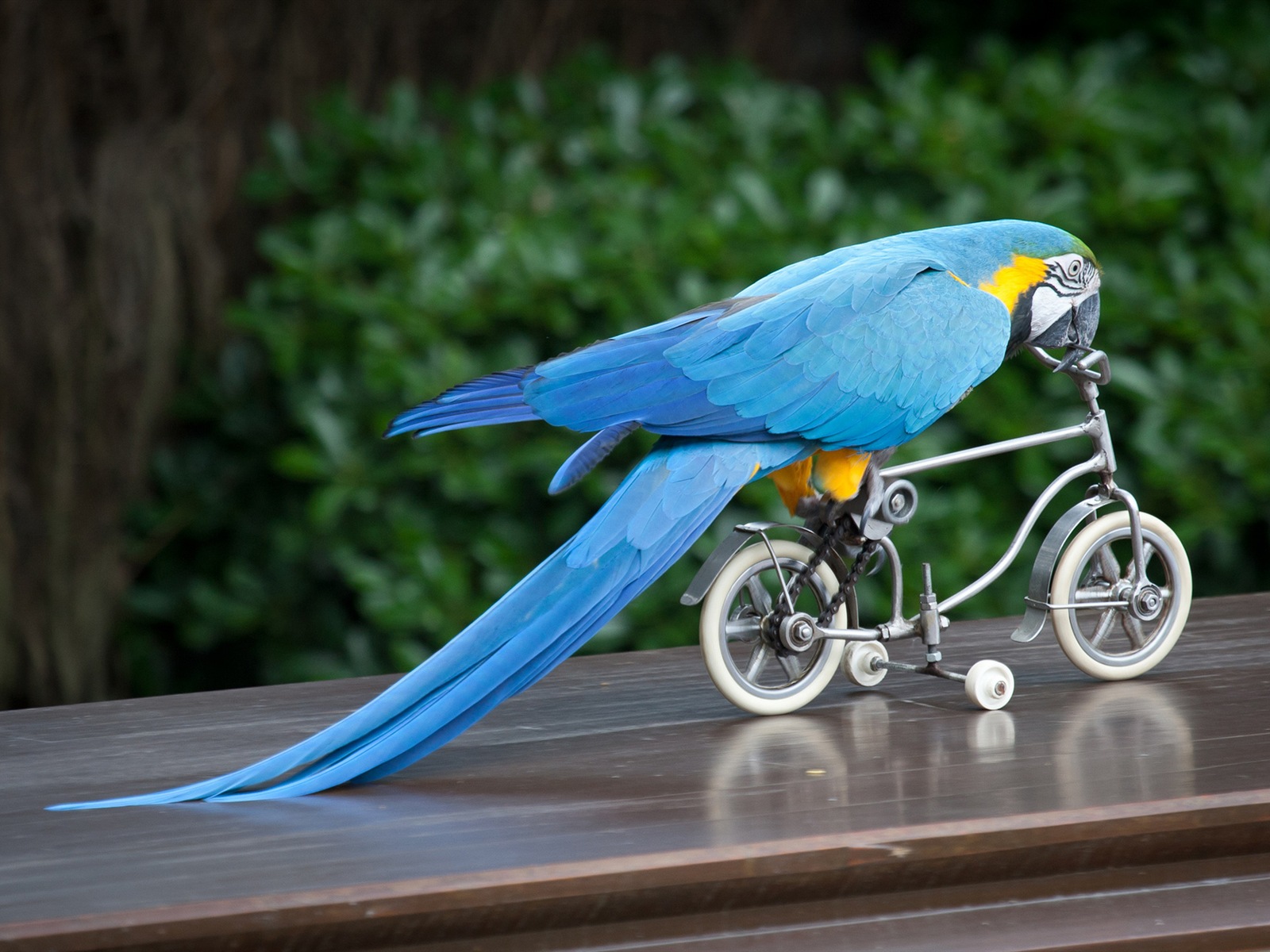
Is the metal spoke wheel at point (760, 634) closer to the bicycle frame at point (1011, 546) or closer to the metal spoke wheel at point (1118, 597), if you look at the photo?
the bicycle frame at point (1011, 546)

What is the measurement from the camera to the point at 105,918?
0.95 meters

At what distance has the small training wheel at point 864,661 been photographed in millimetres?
1531

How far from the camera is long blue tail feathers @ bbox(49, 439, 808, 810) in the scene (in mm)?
1217

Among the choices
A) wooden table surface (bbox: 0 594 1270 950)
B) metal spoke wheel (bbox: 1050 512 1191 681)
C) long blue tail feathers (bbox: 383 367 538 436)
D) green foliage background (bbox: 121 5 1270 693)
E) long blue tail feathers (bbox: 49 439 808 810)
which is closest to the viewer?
wooden table surface (bbox: 0 594 1270 950)

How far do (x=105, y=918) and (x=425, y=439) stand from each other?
1.51 metres

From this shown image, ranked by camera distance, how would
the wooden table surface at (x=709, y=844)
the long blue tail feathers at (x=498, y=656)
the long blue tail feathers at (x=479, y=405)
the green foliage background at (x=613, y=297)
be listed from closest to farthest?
the wooden table surface at (x=709, y=844) < the long blue tail feathers at (x=498, y=656) < the long blue tail feathers at (x=479, y=405) < the green foliage background at (x=613, y=297)

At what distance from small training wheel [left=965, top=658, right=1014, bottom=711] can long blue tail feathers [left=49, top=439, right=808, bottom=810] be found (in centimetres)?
35

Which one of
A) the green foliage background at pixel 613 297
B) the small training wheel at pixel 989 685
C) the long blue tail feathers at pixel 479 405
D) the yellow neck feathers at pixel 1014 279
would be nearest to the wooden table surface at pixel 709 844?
the small training wheel at pixel 989 685

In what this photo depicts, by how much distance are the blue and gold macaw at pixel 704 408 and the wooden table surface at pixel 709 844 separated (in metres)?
0.07

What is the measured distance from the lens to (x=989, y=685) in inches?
56.1

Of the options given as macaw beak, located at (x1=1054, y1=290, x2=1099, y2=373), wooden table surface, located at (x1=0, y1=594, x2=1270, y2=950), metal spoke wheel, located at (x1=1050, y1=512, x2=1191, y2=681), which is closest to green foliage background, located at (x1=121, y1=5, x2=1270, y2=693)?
metal spoke wheel, located at (x1=1050, y1=512, x2=1191, y2=681)

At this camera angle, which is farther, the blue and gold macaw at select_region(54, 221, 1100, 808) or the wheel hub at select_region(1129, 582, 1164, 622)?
the wheel hub at select_region(1129, 582, 1164, 622)

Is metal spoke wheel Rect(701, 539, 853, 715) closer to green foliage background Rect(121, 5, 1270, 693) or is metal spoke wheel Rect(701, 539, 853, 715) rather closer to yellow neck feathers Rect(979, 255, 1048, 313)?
yellow neck feathers Rect(979, 255, 1048, 313)

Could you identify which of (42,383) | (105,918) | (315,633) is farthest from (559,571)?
(42,383)
